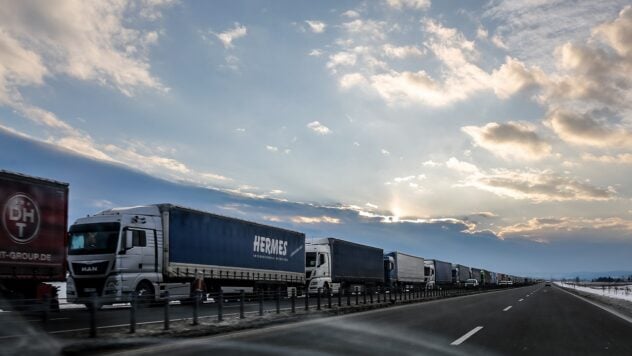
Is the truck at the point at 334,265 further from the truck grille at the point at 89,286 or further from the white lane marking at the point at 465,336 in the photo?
the white lane marking at the point at 465,336

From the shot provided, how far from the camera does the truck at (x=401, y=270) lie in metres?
52.4

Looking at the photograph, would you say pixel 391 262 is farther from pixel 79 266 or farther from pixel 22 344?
pixel 22 344

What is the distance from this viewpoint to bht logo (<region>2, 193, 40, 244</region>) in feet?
51.3

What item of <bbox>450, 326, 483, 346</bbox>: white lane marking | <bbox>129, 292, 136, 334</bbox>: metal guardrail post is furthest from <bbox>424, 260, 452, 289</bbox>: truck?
<bbox>129, 292, 136, 334</bbox>: metal guardrail post

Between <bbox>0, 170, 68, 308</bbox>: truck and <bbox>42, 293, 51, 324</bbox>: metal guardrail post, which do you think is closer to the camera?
<bbox>42, 293, 51, 324</bbox>: metal guardrail post

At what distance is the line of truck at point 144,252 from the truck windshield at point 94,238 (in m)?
0.04

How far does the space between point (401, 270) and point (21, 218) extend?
42.7m

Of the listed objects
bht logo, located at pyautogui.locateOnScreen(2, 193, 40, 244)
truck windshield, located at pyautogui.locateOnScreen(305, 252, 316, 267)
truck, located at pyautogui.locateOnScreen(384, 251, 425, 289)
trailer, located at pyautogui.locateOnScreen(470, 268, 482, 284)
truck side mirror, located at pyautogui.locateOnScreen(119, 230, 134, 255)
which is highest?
bht logo, located at pyautogui.locateOnScreen(2, 193, 40, 244)

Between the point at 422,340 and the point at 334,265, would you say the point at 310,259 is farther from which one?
the point at 422,340

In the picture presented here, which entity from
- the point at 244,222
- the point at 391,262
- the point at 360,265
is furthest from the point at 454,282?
the point at 244,222

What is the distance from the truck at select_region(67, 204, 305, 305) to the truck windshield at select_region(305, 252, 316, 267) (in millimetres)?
7257

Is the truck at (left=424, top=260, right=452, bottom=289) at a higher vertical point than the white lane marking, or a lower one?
lower

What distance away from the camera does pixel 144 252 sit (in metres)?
22.6

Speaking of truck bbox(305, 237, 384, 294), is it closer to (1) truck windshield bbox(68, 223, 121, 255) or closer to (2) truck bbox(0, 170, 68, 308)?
(1) truck windshield bbox(68, 223, 121, 255)
